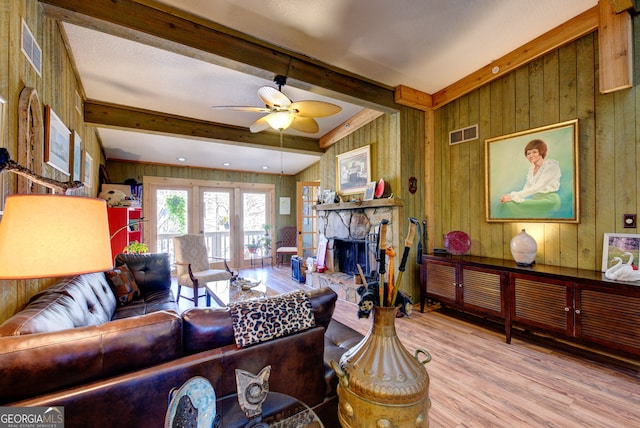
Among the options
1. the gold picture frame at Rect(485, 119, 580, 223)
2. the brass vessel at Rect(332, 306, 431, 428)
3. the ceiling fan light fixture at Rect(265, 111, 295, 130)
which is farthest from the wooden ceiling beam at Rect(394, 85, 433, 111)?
the brass vessel at Rect(332, 306, 431, 428)

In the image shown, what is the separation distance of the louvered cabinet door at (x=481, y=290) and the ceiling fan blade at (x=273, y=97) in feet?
8.62

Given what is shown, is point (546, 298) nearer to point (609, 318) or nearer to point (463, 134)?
point (609, 318)

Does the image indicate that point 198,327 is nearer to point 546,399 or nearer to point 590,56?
point 546,399

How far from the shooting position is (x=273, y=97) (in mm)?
2480

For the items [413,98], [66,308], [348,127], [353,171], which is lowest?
[66,308]

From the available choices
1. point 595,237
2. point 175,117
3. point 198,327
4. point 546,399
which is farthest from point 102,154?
point 595,237

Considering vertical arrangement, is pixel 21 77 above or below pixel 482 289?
above

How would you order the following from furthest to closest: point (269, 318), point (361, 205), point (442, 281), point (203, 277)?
point (361, 205), point (203, 277), point (442, 281), point (269, 318)

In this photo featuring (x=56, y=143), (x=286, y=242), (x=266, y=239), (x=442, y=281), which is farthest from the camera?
(x=286, y=242)

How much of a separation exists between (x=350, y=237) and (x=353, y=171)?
109cm

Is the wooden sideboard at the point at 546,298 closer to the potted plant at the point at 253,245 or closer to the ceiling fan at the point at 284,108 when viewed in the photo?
the ceiling fan at the point at 284,108

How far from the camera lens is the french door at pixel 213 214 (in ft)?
19.0

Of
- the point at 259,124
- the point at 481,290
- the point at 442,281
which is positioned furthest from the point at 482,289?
the point at 259,124

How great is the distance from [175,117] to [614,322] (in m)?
5.31
